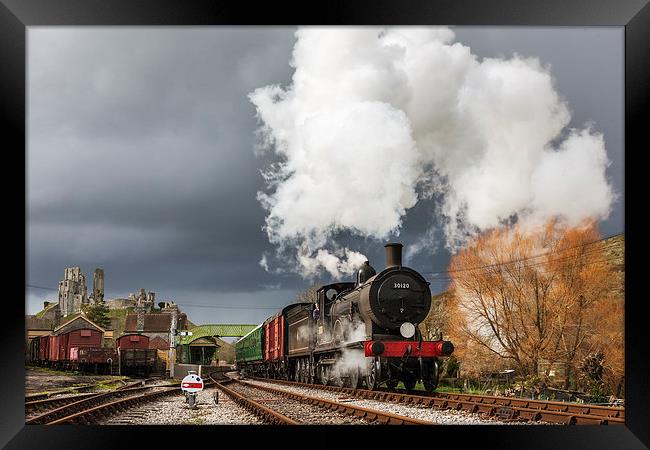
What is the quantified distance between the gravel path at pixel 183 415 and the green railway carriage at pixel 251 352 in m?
12.4

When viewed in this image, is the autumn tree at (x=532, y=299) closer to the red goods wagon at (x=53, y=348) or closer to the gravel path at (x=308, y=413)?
the gravel path at (x=308, y=413)

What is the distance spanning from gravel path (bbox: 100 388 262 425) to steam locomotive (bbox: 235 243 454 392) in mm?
2638

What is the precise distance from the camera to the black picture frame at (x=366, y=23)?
866 centimetres

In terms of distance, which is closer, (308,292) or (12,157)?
(12,157)

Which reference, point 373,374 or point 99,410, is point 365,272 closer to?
point 373,374

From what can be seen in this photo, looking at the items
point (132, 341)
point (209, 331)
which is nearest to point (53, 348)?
point (132, 341)

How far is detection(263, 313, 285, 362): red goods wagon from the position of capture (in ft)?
67.9

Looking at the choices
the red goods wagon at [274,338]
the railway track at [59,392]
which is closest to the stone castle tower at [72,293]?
the railway track at [59,392]

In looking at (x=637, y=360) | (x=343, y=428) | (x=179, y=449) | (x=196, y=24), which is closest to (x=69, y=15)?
(x=196, y=24)

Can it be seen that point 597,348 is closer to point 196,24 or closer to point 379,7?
point 379,7

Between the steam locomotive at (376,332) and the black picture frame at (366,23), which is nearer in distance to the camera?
the black picture frame at (366,23)

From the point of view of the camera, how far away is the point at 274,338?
22281mm

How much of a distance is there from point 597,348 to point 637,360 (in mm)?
5917

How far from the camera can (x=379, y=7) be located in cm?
872
